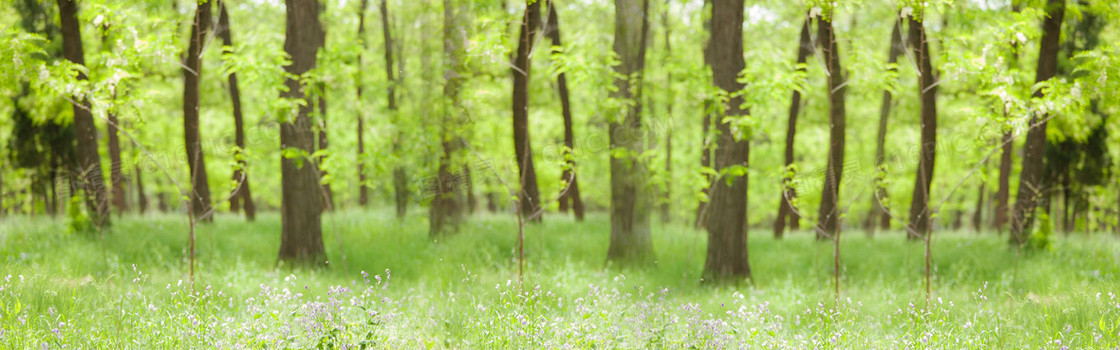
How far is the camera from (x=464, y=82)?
1110cm

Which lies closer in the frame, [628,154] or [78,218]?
[628,154]

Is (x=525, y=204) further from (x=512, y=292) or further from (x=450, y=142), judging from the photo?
(x=512, y=292)

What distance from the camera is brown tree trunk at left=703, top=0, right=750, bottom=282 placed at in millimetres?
10117

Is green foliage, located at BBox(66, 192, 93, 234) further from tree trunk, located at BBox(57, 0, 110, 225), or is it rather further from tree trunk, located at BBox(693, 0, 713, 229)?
tree trunk, located at BBox(693, 0, 713, 229)

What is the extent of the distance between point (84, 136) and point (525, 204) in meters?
7.50

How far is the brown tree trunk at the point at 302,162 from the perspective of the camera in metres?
10.5

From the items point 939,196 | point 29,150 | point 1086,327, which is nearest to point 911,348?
point 1086,327

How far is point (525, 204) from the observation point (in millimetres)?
14758

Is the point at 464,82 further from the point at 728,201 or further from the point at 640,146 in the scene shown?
the point at 728,201

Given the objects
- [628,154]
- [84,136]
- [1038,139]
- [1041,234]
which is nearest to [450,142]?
[628,154]

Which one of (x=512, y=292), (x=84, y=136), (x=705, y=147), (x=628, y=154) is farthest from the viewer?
(x=84, y=136)

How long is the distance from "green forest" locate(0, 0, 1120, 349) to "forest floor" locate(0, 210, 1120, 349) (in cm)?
5

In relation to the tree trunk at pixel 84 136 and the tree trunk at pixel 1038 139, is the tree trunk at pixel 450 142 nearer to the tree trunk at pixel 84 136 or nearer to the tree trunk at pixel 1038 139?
the tree trunk at pixel 84 136

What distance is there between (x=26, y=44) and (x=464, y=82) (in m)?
5.26
